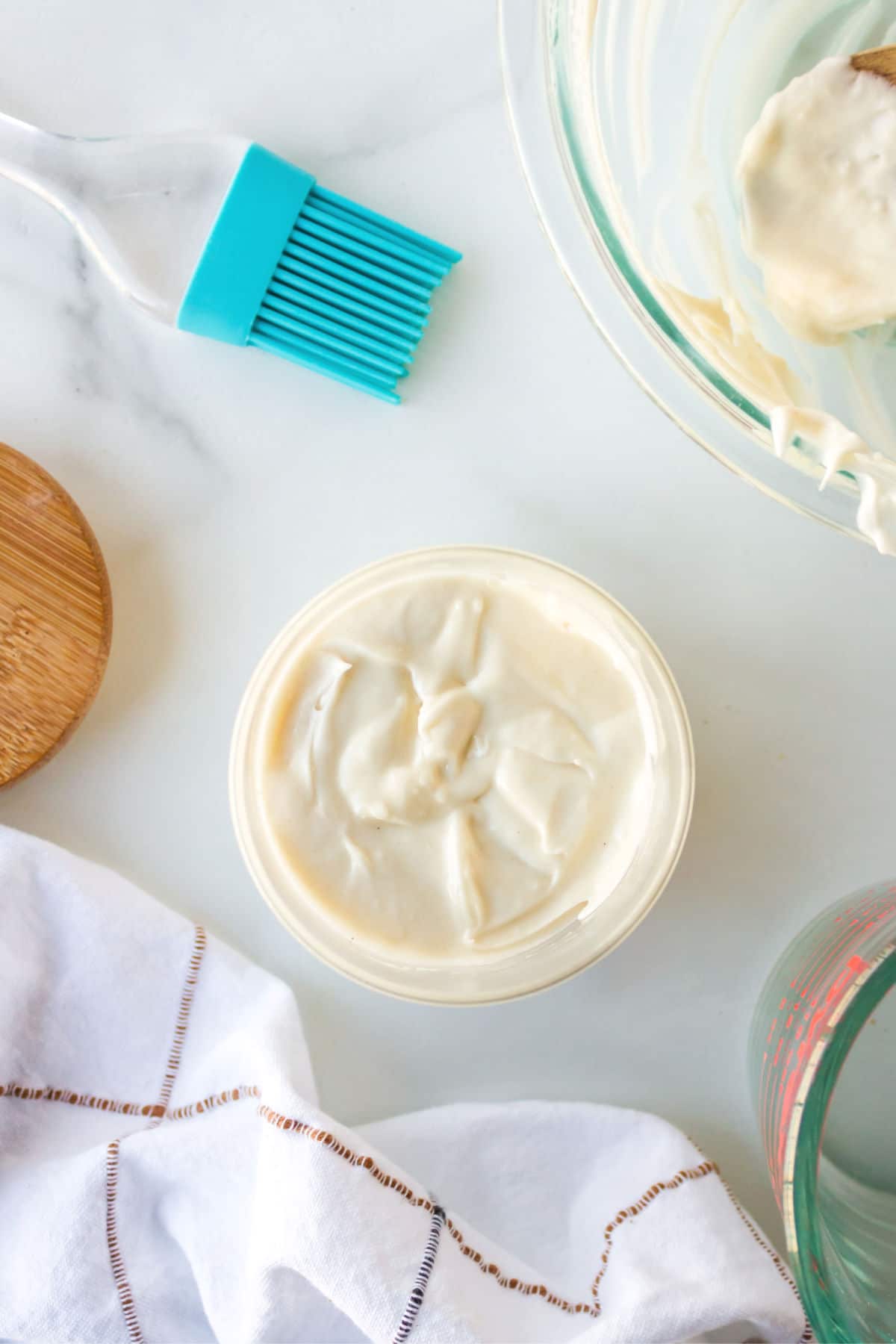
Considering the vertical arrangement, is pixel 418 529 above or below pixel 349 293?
below

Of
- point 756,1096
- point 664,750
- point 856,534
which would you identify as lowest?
point 756,1096

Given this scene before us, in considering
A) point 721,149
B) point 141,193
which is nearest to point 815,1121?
point 721,149

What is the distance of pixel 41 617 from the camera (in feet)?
2.65

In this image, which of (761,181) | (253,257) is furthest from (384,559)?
(761,181)

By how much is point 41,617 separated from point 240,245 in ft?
0.92

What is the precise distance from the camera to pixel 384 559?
2.56 feet

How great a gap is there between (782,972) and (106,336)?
0.64 metres

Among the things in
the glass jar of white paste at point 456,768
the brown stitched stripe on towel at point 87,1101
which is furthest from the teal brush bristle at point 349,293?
the brown stitched stripe on towel at point 87,1101

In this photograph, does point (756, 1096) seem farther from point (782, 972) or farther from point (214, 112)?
point (214, 112)

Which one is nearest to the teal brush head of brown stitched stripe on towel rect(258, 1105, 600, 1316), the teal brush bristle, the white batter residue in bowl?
the teal brush bristle

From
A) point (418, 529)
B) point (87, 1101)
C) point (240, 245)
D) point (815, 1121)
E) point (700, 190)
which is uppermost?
point (700, 190)

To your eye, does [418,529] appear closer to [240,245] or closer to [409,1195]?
[240,245]

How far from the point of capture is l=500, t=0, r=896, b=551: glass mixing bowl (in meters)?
0.65

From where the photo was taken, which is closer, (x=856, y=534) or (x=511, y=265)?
(x=856, y=534)
